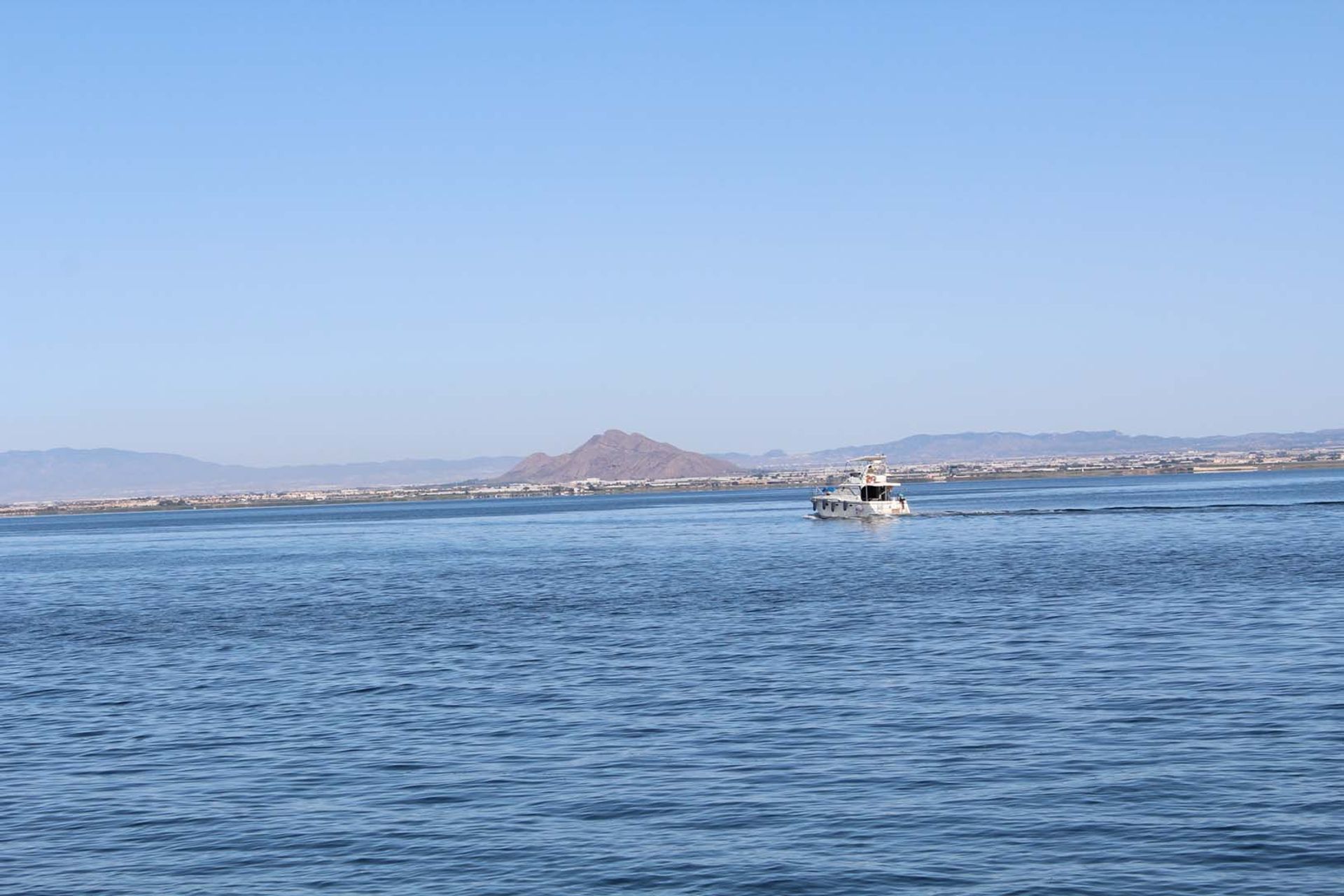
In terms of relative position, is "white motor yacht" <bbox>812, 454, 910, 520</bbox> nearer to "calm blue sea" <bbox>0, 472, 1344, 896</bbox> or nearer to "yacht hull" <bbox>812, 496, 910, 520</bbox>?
"yacht hull" <bbox>812, 496, 910, 520</bbox>

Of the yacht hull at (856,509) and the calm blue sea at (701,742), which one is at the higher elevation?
the yacht hull at (856,509)

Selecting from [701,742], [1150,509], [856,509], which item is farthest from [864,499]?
[701,742]

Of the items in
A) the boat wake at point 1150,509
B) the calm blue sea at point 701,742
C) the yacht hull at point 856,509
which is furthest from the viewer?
the yacht hull at point 856,509

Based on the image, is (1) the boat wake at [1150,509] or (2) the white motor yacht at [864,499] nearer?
(1) the boat wake at [1150,509]

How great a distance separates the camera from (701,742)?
30500mm

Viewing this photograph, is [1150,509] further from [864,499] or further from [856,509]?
[856,509]

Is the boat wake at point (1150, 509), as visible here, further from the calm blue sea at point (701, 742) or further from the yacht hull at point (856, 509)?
the calm blue sea at point (701, 742)

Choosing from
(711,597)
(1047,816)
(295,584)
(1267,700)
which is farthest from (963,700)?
(295,584)

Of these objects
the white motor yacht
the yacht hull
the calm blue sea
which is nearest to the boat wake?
the white motor yacht

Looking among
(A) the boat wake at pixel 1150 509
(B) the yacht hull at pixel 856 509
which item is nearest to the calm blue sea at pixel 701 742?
(A) the boat wake at pixel 1150 509

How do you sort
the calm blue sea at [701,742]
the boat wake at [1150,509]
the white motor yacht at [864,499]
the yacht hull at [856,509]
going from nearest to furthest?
the calm blue sea at [701,742] < the boat wake at [1150,509] < the yacht hull at [856,509] < the white motor yacht at [864,499]

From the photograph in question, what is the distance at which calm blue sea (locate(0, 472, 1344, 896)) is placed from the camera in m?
21.8

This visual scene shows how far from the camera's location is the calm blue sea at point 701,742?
71.4 feet

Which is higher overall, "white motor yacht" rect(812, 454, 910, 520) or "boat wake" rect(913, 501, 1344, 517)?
"white motor yacht" rect(812, 454, 910, 520)
